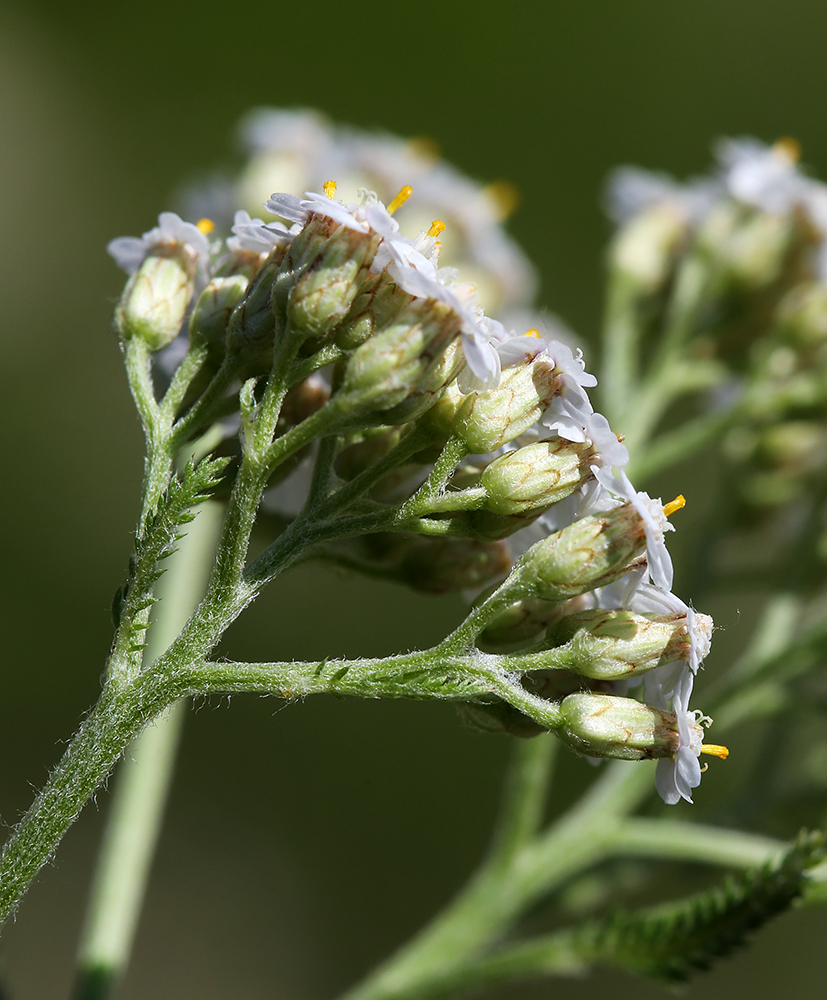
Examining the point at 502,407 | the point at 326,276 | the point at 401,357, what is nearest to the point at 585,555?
the point at 502,407

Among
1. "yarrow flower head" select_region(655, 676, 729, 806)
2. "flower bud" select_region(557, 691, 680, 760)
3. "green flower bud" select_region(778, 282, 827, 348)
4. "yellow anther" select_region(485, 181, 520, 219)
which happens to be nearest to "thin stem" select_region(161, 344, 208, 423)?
A: "flower bud" select_region(557, 691, 680, 760)

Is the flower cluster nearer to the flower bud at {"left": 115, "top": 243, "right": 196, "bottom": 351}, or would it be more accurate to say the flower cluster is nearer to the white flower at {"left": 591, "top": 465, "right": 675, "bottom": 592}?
the white flower at {"left": 591, "top": 465, "right": 675, "bottom": 592}

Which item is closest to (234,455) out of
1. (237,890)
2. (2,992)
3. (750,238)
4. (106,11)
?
(2,992)

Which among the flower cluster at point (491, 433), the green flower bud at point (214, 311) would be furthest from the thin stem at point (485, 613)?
the green flower bud at point (214, 311)

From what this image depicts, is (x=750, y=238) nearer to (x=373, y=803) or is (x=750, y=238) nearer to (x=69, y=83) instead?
(x=373, y=803)

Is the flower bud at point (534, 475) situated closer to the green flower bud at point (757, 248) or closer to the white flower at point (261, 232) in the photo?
the white flower at point (261, 232)
